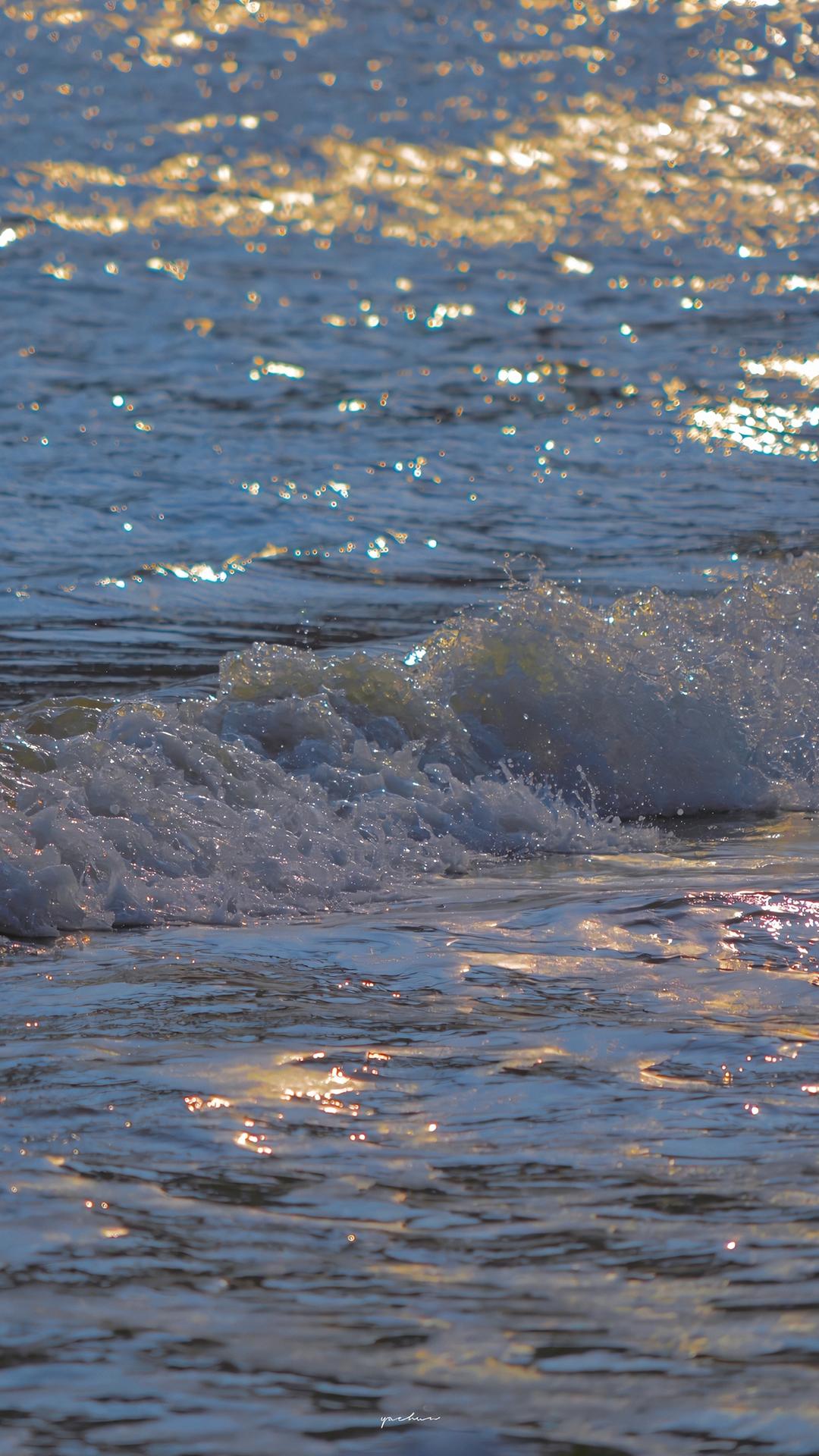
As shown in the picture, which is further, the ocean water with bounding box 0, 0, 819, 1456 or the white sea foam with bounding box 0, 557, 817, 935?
the white sea foam with bounding box 0, 557, 817, 935

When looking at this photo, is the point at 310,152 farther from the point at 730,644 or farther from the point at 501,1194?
the point at 501,1194

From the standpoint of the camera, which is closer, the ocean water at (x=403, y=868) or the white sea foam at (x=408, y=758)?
the ocean water at (x=403, y=868)

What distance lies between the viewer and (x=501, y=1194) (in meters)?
2.56

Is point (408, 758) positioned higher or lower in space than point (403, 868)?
higher

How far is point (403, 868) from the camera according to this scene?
5215 millimetres

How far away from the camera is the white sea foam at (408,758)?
4.80m

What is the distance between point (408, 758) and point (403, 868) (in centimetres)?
96

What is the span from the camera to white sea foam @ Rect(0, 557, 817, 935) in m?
4.80

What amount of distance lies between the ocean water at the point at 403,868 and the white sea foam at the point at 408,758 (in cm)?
2

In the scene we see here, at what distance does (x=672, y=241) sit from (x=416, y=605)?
13.8m

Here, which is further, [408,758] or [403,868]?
[408,758]

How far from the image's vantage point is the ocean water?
2139 millimetres

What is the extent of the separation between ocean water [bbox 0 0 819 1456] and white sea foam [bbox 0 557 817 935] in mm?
19

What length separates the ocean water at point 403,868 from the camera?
7.02ft
